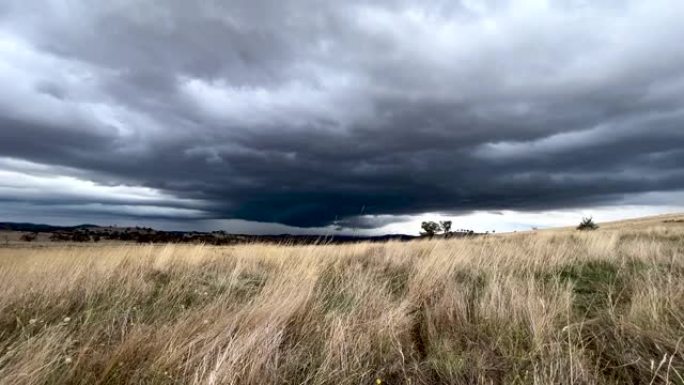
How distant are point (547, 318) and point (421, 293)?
6.16 ft

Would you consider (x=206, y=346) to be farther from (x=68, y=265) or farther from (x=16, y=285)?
(x=68, y=265)

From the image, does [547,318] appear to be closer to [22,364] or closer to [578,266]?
[22,364]

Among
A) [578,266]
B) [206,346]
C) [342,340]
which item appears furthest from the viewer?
[578,266]

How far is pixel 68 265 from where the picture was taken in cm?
809

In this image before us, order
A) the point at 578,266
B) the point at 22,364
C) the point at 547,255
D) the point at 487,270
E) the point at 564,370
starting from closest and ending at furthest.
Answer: the point at 22,364, the point at 564,370, the point at 487,270, the point at 578,266, the point at 547,255

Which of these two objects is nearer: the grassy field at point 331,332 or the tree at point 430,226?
the grassy field at point 331,332

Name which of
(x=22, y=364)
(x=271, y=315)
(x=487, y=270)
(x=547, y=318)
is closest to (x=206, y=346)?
(x=271, y=315)

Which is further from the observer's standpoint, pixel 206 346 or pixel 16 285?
pixel 16 285

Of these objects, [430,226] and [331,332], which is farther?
[430,226]

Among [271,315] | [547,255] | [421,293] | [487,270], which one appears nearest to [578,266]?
[547,255]

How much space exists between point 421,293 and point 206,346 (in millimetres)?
3116

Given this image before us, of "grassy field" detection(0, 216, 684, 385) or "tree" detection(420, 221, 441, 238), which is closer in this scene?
"grassy field" detection(0, 216, 684, 385)

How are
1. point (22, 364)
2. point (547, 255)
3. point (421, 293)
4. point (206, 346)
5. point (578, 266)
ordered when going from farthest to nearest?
point (547, 255)
point (578, 266)
point (421, 293)
point (206, 346)
point (22, 364)

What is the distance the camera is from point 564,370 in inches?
132
